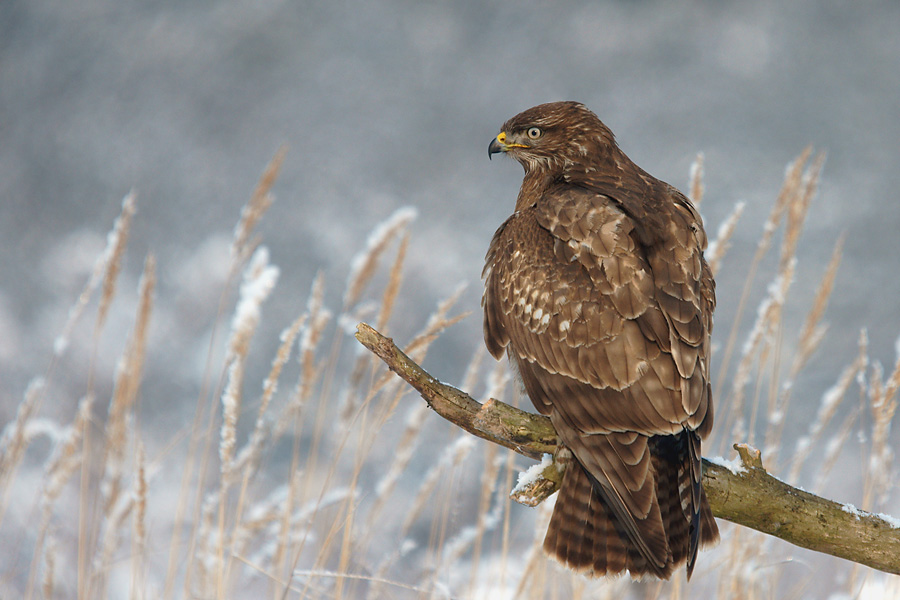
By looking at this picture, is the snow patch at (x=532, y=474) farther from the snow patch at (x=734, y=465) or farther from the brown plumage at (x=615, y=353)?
the snow patch at (x=734, y=465)

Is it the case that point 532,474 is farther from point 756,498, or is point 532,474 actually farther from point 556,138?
point 556,138

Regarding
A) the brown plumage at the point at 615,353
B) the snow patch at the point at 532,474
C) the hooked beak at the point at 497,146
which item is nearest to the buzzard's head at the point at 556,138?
the hooked beak at the point at 497,146

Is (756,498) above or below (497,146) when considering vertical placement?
below

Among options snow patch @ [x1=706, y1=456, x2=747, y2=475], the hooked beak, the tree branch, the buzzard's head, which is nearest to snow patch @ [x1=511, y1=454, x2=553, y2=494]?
the tree branch

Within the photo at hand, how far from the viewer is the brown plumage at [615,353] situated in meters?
1.75

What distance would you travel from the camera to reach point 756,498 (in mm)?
1762

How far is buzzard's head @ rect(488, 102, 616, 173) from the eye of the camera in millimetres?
2488

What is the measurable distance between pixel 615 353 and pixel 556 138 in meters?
0.96

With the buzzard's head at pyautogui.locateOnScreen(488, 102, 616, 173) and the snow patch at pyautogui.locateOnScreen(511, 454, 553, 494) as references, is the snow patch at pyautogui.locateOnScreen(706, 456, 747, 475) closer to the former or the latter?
the snow patch at pyautogui.locateOnScreen(511, 454, 553, 494)

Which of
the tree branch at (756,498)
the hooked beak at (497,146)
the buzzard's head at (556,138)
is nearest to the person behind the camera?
the tree branch at (756,498)

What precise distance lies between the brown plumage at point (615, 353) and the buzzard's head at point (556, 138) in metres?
0.26

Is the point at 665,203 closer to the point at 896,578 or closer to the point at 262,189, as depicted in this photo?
the point at 262,189

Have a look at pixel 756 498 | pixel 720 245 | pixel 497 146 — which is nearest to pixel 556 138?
pixel 497 146

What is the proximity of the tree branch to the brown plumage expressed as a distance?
0.32ft
